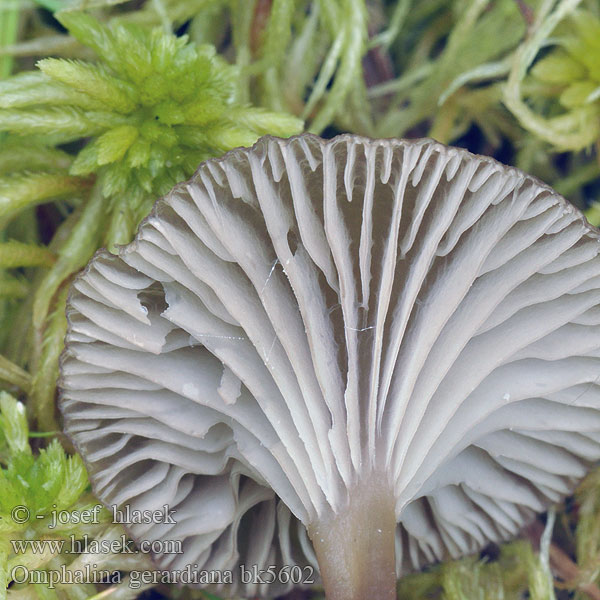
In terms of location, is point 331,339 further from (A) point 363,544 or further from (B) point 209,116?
(B) point 209,116

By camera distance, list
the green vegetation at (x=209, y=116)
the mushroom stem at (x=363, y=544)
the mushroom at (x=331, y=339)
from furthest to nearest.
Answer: the green vegetation at (x=209, y=116), the mushroom stem at (x=363, y=544), the mushroom at (x=331, y=339)

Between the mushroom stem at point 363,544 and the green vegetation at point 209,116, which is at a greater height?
the green vegetation at point 209,116

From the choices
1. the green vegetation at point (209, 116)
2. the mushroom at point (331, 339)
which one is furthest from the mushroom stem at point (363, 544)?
the green vegetation at point (209, 116)

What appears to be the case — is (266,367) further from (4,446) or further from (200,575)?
(4,446)

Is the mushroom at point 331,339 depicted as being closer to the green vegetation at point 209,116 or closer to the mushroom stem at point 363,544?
the mushroom stem at point 363,544

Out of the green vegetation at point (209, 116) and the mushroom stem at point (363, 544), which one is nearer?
the mushroom stem at point (363, 544)

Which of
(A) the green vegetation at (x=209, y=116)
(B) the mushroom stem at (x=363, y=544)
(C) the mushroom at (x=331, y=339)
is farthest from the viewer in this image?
(A) the green vegetation at (x=209, y=116)

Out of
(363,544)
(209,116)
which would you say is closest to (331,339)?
(363,544)
